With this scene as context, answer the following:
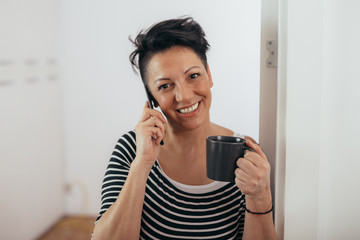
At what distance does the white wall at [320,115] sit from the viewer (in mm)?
693

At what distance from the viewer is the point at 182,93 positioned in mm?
758

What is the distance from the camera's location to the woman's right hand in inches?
29.7

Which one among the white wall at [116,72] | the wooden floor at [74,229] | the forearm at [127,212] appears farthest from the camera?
the wooden floor at [74,229]

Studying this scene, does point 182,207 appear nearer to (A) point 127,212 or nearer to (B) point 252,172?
(A) point 127,212

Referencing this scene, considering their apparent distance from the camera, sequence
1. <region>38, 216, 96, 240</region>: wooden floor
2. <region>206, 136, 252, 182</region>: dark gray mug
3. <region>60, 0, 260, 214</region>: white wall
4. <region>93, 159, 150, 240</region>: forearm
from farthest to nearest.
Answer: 1. <region>38, 216, 96, 240</region>: wooden floor
2. <region>60, 0, 260, 214</region>: white wall
3. <region>93, 159, 150, 240</region>: forearm
4. <region>206, 136, 252, 182</region>: dark gray mug

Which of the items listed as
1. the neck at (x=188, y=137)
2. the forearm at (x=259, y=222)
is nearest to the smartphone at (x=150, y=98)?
the neck at (x=188, y=137)

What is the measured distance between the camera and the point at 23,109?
153cm

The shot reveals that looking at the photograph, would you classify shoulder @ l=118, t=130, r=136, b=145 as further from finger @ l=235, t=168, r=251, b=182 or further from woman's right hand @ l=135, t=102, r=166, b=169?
finger @ l=235, t=168, r=251, b=182

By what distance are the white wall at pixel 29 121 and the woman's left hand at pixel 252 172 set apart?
48.1 inches

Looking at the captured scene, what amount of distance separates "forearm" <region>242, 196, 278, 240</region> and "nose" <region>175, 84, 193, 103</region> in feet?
0.94

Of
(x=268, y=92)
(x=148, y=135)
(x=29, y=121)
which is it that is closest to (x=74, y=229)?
(x=29, y=121)

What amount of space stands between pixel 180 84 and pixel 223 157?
0.75ft

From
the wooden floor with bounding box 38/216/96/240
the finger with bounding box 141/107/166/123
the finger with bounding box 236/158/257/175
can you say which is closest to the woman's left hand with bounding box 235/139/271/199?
the finger with bounding box 236/158/257/175

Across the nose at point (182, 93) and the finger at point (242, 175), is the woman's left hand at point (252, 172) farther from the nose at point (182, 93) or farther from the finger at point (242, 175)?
the nose at point (182, 93)
